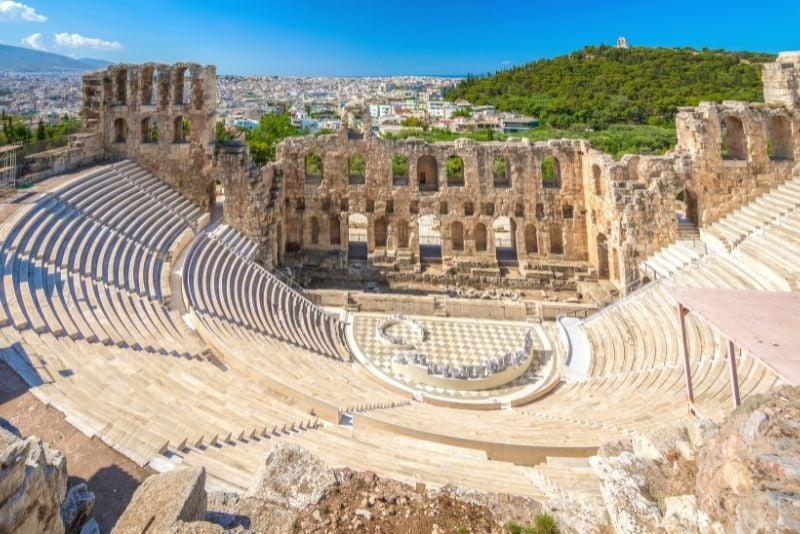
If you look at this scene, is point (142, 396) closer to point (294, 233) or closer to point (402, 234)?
point (294, 233)

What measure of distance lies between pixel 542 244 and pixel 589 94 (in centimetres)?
5143

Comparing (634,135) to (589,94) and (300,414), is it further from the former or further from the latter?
(300,414)

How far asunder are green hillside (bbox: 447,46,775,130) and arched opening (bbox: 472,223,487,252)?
37996 mm

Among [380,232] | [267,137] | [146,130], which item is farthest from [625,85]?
[146,130]

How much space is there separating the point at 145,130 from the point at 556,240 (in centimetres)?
1979

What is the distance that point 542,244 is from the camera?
23281 mm

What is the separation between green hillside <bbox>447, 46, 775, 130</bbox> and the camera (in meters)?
55.7

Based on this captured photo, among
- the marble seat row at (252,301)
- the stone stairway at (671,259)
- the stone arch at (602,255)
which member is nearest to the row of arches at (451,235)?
the stone arch at (602,255)

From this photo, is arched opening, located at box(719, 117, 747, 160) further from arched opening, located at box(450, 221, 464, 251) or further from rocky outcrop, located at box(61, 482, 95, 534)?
rocky outcrop, located at box(61, 482, 95, 534)

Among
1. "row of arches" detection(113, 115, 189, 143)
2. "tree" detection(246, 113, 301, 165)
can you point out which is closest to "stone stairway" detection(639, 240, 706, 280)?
"row of arches" detection(113, 115, 189, 143)

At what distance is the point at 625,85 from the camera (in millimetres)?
64188

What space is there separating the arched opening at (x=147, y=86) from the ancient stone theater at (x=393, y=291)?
99 mm

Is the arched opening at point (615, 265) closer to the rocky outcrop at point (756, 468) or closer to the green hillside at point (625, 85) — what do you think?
the rocky outcrop at point (756, 468)

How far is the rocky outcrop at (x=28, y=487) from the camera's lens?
3492 mm
